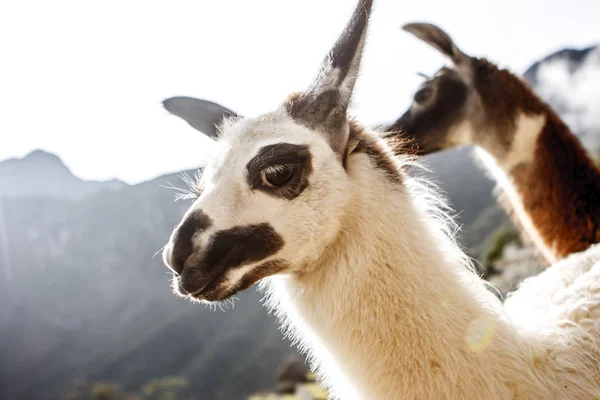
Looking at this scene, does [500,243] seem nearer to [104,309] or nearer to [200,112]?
[200,112]

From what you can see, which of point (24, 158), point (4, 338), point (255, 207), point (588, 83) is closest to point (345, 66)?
point (255, 207)

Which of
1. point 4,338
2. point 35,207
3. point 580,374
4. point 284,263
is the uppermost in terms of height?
point 284,263

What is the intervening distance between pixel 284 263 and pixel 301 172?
0.37 meters

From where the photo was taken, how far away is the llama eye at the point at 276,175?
1.67 m

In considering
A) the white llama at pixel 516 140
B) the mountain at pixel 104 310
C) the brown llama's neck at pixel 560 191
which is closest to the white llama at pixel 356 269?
the white llama at pixel 516 140

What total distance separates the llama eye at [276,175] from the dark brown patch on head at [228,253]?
17 centimetres

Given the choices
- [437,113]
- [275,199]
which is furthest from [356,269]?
[437,113]

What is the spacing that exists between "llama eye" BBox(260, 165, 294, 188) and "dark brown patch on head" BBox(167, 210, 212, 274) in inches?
10.8

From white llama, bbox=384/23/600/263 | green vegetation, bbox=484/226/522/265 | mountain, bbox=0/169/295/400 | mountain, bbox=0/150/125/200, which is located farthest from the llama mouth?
mountain, bbox=0/150/125/200

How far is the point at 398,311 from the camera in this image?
1.60 m

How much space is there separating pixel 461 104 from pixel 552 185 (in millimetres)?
1091

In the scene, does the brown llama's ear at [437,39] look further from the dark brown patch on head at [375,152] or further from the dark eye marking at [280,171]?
the dark eye marking at [280,171]

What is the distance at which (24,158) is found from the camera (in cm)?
10462

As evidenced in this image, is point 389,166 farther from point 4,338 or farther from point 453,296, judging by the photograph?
point 4,338
